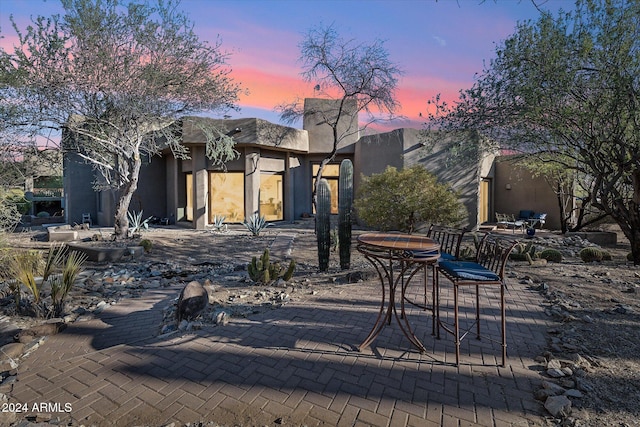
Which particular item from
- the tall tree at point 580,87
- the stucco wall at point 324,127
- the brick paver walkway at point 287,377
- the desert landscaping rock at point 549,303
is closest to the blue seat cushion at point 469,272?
the brick paver walkway at point 287,377

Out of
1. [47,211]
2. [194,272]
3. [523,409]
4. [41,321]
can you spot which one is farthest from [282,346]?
[47,211]

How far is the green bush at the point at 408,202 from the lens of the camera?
29.6ft

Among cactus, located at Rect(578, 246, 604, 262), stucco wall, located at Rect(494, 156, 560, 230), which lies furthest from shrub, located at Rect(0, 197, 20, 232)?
stucco wall, located at Rect(494, 156, 560, 230)

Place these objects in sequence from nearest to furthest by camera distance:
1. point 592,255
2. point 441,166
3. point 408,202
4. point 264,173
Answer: point 592,255
point 408,202
point 441,166
point 264,173

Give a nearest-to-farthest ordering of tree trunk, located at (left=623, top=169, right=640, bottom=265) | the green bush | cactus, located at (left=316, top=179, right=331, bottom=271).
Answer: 1. cactus, located at (left=316, top=179, right=331, bottom=271)
2. tree trunk, located at (left=623, top=169, right=640, bottom=265)
3. the green bush

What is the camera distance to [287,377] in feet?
8.60

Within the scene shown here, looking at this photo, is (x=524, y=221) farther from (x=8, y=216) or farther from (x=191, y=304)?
(x=8, y=216)

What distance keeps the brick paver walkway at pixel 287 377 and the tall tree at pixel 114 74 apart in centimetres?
684

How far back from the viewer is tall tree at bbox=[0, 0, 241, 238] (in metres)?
7.92

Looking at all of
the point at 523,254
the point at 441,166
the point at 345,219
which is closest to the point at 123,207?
the point at 345,219

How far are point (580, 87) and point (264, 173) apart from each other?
11.6 metres

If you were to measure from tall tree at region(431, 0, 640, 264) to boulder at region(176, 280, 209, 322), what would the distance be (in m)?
6.59

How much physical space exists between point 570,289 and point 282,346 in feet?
15.1

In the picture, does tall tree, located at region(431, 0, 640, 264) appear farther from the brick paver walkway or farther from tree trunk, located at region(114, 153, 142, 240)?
tree trunk, located at region(114, 153, 142, 240)
